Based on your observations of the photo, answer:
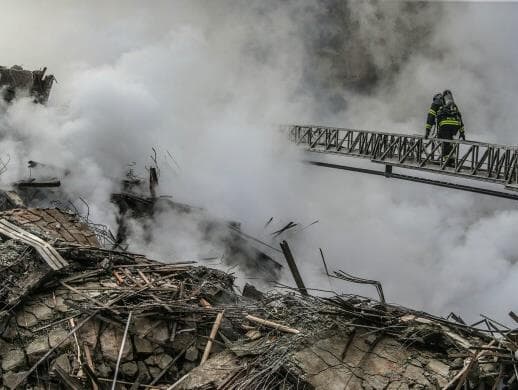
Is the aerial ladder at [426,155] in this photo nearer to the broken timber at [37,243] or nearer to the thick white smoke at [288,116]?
the thick white smoke at [288,116]

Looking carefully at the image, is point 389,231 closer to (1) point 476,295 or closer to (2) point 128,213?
(1) point 476,295

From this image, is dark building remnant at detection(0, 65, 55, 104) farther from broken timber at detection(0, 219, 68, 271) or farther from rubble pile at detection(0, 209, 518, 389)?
rubble pile at detection(0, 209, 518, 389)

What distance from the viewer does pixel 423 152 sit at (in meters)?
12.1

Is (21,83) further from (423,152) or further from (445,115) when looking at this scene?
(445,115)

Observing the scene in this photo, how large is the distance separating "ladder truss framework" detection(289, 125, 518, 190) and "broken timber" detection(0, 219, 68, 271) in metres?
8.65

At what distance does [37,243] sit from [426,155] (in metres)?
9.10

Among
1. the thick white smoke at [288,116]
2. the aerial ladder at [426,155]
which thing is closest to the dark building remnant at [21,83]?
the thick white smoke at [288,116]

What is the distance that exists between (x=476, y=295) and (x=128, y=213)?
11136 millimetres

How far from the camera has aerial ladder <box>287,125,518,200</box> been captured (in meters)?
10.5

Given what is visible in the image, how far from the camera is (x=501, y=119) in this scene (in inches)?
763

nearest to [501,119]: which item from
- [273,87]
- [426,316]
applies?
[273,87]

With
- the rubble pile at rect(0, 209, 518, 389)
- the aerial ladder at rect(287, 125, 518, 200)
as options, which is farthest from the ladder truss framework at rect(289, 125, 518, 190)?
the rubble pile at rect(0, 209, 518, 389)

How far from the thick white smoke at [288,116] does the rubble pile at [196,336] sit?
4349 millimetres

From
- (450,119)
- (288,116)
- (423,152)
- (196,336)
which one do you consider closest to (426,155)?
(423,152)
